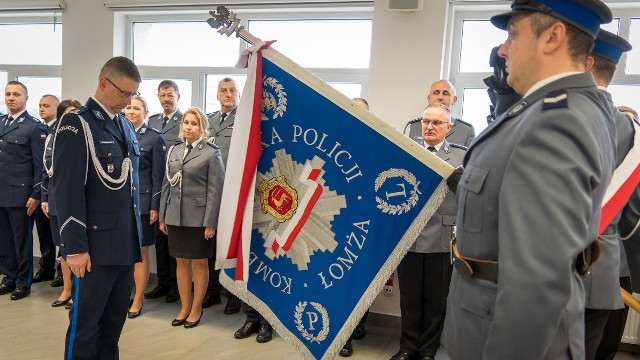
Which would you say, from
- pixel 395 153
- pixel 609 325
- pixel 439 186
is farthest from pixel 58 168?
pixel 609 325

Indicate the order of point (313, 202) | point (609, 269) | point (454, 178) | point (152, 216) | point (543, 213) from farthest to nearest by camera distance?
point (152, 216) → point (313, 202) → point (454, 178) → point (609, 269) → point (543, 213)

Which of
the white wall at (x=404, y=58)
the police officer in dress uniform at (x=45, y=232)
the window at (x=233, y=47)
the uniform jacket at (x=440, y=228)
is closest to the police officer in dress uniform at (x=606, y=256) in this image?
the uniform jacket at (x=440, y=228)

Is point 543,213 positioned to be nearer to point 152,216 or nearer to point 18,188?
point 152,216

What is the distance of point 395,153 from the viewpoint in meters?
1.72

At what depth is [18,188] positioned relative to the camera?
402 cm

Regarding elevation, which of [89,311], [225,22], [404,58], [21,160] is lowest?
[89,311]

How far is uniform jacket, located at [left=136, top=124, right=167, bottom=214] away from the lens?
12.5 ft

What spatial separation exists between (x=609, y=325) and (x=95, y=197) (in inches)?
84.3

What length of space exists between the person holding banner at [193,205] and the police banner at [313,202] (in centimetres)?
151

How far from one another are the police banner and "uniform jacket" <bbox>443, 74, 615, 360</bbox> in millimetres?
675

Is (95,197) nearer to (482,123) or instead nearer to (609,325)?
(609,325)

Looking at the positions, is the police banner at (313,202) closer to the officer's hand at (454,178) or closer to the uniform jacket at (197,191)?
the officer's hand at (454,178)

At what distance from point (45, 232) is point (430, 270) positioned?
3.46m

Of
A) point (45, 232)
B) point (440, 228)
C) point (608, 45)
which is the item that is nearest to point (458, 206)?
point (608, 45)
